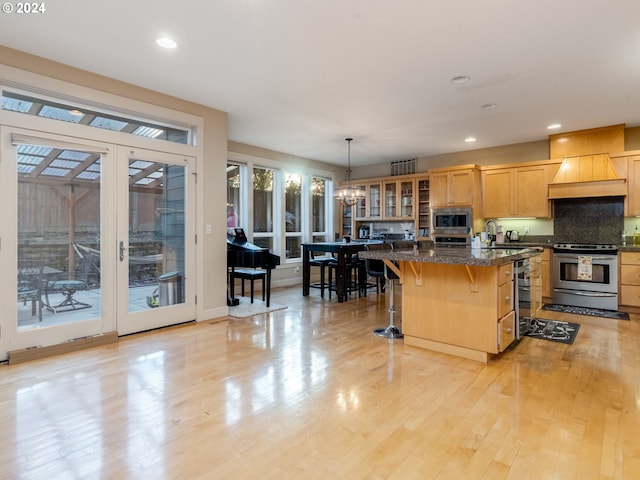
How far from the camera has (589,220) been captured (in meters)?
5.55

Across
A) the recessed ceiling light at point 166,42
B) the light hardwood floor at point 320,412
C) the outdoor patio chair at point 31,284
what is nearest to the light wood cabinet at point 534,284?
the light hardwood floor at point 320,412

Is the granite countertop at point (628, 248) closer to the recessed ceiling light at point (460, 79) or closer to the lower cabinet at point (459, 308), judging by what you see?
the lower cabinet at point (459, 308)

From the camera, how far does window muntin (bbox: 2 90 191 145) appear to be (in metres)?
3.14

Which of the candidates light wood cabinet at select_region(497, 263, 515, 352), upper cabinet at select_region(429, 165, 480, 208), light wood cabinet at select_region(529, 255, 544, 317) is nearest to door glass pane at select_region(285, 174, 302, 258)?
upper cabinet at select_region(429, 165, 480, 208)

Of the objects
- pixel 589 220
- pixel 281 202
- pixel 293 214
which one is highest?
pixel 281 202

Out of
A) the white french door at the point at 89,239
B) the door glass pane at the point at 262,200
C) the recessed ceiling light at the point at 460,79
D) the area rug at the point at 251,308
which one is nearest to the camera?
the white french door at the point at 89,239

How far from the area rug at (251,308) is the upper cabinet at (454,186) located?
3.57m

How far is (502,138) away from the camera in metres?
5.92

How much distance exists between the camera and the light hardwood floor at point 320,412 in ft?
5.64

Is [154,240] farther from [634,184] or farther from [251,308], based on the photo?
[634,184]

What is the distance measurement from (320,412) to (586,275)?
185 inches

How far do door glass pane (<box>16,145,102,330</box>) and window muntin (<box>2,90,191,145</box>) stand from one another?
319mm

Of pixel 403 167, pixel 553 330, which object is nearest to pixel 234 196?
pixel 403 167

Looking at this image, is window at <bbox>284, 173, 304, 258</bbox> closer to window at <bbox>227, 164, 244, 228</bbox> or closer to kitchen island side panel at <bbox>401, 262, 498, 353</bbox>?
window at <bbox>227, 164, 244, 228</bbox>
